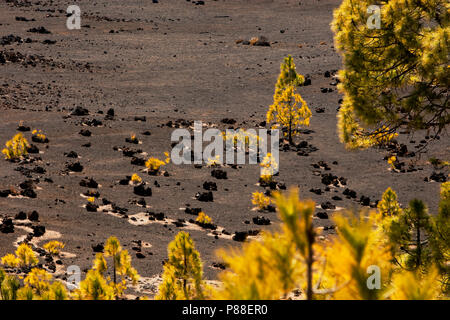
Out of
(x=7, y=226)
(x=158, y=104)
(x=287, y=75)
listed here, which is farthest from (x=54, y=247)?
(x=158, y=104)

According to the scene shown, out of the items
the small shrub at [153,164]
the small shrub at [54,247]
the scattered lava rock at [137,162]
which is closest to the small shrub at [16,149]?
the scattered lava rock at [137,162]

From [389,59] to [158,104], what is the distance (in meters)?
34.6

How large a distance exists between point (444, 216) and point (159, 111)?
34112mm

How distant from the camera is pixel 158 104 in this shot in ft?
140

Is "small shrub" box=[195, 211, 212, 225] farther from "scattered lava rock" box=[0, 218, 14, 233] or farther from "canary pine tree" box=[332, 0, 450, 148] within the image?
"canary pine tree" box=[332, 0, 450, 148]

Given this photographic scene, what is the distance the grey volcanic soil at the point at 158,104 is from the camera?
2269 centimetres

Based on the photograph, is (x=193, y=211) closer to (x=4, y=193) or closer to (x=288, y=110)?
(x=4, y=193)

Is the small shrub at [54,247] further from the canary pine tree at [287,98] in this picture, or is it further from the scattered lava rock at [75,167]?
the canary pine tree at [287,98]

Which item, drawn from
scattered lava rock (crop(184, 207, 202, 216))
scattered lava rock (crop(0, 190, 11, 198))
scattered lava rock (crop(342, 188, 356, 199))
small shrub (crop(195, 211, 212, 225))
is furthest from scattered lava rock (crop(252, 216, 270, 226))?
scattered lava rock (crop(0, 190, 11, 198))

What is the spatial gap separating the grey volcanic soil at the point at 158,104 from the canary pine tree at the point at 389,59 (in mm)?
9497

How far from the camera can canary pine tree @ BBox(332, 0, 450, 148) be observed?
880cm

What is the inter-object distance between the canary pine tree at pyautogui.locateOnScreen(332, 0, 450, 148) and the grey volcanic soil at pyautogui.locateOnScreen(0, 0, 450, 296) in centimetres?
950
